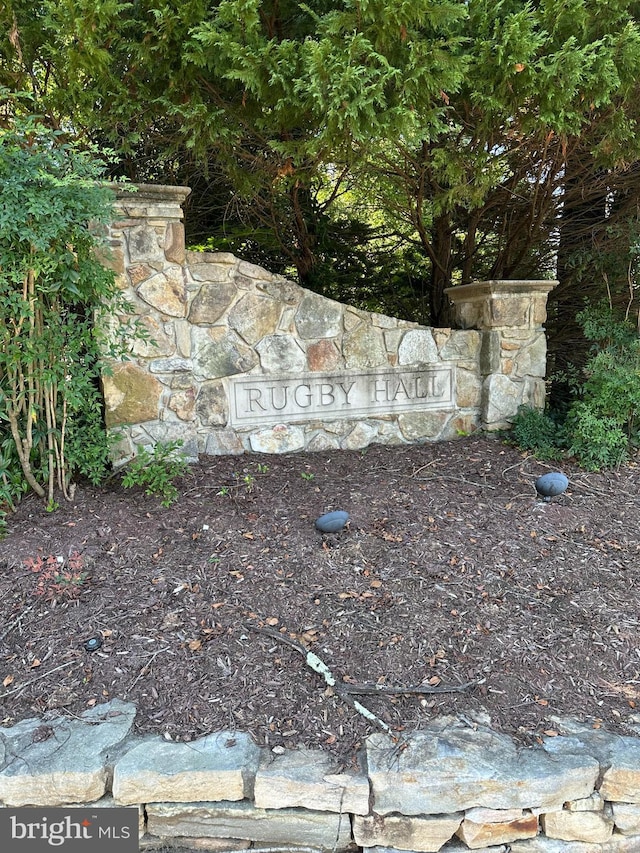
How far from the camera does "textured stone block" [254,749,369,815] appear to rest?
68.4 inches

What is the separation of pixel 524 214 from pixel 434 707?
4.42 meters

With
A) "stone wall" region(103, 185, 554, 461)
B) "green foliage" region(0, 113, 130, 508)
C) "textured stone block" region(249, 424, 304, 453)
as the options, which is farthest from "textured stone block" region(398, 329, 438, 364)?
"green foliage" region(0, 113, 130, 508)

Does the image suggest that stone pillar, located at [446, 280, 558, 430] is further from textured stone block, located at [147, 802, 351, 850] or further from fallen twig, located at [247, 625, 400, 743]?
textured stone block, located at [147, 802, 351, 850]

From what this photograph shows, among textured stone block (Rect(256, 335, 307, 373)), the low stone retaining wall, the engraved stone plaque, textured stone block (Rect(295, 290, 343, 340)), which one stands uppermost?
textured stone block (Rect(295, 290, 343, 340))

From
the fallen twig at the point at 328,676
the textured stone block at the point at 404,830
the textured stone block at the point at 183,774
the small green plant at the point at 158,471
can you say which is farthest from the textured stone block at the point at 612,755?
the small green plant at the point at 158,471

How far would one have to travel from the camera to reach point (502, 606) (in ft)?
8.06

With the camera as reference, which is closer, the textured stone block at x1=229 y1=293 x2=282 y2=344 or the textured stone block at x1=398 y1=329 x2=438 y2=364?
the textured stone block at x1=229 y1=293 x2=282 y2=344

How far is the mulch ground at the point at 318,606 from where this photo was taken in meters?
1.99

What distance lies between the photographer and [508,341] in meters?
4.23

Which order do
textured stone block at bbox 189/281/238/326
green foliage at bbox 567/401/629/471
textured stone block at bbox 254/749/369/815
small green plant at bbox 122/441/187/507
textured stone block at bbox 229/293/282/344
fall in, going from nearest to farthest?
textured stone block at bbox 254/749/369/815 < small green plant at bbox 122/441/187/507 < textured stone block at bbox 189/281/238/326 < textured stone block at bbox 229/293/282/344 < green foliage at bbox 567/401/629/471

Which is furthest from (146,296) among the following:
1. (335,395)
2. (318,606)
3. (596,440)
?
(596,440)

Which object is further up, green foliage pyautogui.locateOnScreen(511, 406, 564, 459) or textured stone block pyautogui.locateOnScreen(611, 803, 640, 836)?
green foliage pyautogui.locateOnScreen(511, 406, 564, 459)

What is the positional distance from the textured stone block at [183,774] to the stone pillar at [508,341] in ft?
10.2

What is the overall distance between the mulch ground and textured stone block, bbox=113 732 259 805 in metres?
0.09
